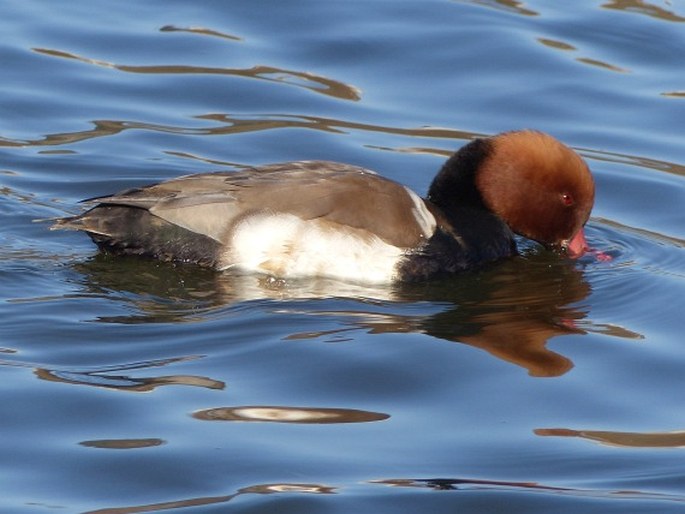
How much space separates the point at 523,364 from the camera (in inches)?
257

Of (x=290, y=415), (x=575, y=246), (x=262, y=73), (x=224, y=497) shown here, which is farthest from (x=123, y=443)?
(x=262, y=73)

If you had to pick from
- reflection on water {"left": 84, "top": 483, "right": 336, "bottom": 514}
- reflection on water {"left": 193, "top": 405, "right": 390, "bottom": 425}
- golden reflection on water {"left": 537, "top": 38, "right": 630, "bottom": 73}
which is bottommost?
reflection on water {"left": 84, "top": 483, "right": 336, "bottom": 514}

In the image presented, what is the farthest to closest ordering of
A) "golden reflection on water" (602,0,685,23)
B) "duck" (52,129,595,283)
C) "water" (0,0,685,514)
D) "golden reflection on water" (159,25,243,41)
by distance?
"golden reflection on water" (602,0,685,23), "golden reflection on water" (159,25,243,41), "duck" (52,129,595,283), "water" (0,0,685,514)

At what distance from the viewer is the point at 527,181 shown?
7.96 meters

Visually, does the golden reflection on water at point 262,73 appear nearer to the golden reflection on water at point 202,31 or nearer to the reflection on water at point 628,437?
the golden reflection on water at point 202,31

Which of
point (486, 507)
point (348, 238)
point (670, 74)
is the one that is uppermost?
point (670, 74)

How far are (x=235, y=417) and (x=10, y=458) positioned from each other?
87 cm

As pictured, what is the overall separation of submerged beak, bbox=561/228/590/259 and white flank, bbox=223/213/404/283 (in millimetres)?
1208

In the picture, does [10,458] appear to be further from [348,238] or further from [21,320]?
[348,238]

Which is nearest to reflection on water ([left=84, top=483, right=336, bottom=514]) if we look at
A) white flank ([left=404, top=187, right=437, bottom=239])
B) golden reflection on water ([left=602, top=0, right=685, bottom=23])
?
white flank ([left=404, top=187, right=437, bottom=239])

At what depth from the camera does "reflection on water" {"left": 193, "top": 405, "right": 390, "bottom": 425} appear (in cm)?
572

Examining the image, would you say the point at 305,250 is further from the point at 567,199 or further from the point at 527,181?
the point at 567,199

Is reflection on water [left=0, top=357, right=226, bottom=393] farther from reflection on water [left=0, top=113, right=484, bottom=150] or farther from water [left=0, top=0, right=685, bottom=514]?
reflection on water [left=0, top=113, right=484, bottom=150]

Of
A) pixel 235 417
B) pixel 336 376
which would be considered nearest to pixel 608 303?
pixel 336 376
